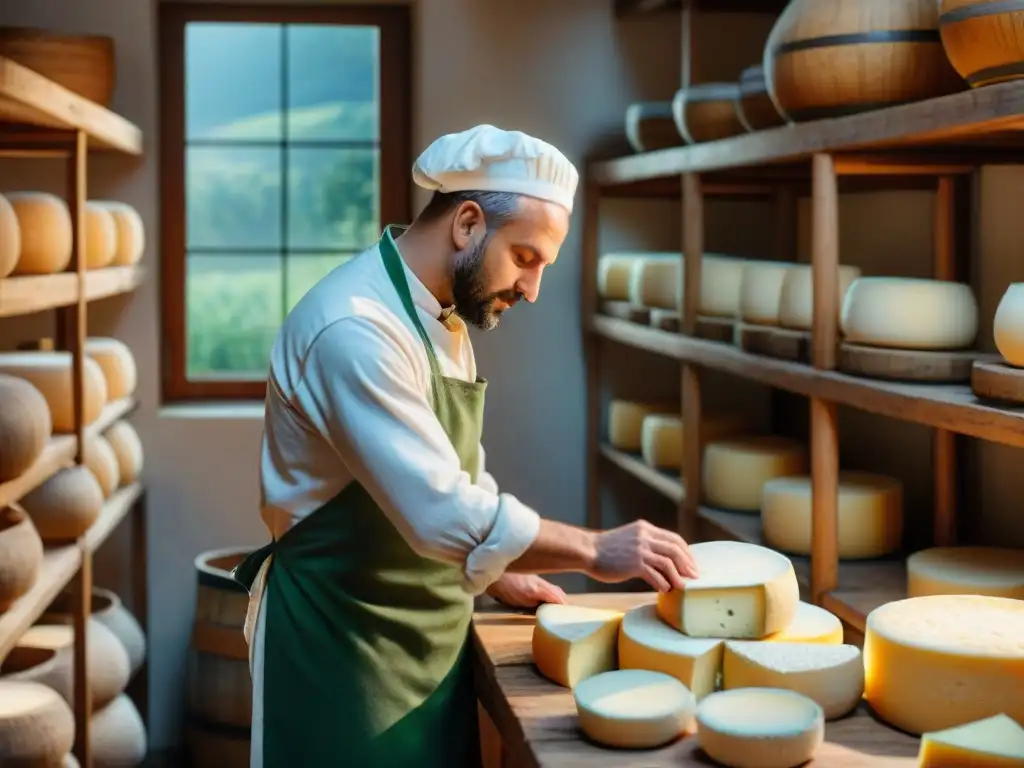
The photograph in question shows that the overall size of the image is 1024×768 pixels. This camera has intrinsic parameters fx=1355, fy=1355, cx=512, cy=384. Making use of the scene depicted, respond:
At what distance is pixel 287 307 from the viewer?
4.35 metres

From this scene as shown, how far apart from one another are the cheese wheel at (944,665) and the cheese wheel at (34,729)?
5.67 ft

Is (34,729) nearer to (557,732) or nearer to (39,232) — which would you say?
(39,232)

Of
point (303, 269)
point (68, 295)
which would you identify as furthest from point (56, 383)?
point (303, 269)

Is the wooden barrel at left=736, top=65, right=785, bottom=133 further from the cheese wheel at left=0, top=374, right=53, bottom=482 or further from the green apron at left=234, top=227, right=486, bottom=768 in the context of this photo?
the cheese wheel at left=0, top=374, right=53, bottom=482

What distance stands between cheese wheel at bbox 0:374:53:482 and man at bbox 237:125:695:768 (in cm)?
78

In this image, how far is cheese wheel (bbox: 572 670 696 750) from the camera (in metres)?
1.54

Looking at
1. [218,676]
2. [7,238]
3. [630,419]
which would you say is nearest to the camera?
[7,238]

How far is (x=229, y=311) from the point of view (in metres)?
4.34

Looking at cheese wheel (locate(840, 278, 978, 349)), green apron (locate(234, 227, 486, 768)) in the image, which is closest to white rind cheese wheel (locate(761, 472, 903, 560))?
cheese wheel (locate(840, 278, 978, 349))

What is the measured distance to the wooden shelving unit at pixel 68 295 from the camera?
2.59 m

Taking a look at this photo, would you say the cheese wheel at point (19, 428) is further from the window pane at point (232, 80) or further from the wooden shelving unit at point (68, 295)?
the window pane at point (232, 80)

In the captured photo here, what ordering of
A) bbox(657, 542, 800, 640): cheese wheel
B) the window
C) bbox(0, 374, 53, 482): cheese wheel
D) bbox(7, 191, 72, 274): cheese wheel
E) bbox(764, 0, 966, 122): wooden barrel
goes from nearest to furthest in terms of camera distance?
bbox(657, 542, 800, 640): cheese wheel → bbox(764, 0, 966, 122): wooden barrel → bbox(0, 374, 53, 482): cheese wheel → bbox(7, 191, 72, 274): cheese wheel → the window

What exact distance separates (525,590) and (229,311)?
8.08ft

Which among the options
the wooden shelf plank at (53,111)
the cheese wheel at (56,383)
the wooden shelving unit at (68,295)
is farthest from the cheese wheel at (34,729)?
the wooden shelf plank at (53,111)
